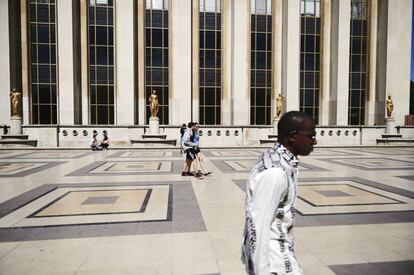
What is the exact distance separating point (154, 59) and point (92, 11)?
768cm

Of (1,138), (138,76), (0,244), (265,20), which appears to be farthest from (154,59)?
(0,244)

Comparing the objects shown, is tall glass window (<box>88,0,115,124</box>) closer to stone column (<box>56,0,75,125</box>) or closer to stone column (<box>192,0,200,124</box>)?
stone column (<box>56,0,75,125</box>)

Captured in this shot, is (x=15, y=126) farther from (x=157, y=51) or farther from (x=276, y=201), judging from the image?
(x=276, y=201)

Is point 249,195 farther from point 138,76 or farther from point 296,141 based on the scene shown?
point 138,76

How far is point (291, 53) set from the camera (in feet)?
95.2

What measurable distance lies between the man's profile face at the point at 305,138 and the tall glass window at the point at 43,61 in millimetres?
31757

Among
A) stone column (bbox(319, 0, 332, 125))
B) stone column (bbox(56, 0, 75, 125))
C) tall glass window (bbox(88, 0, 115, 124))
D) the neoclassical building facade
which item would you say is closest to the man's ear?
the neoclassical building facade

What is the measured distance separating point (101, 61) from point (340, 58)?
24653 mm

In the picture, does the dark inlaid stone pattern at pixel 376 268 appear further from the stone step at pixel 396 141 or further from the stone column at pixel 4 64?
the stone column at pixel 4 64

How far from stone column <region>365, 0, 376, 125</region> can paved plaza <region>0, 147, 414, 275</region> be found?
26.2 metres

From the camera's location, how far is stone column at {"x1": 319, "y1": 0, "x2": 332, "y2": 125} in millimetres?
30547

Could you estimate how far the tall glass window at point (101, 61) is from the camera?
28781mm

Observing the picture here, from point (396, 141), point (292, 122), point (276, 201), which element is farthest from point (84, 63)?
point (276, 201)

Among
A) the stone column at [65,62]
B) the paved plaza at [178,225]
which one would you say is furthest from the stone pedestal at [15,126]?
the paved plaza at [178,225]
